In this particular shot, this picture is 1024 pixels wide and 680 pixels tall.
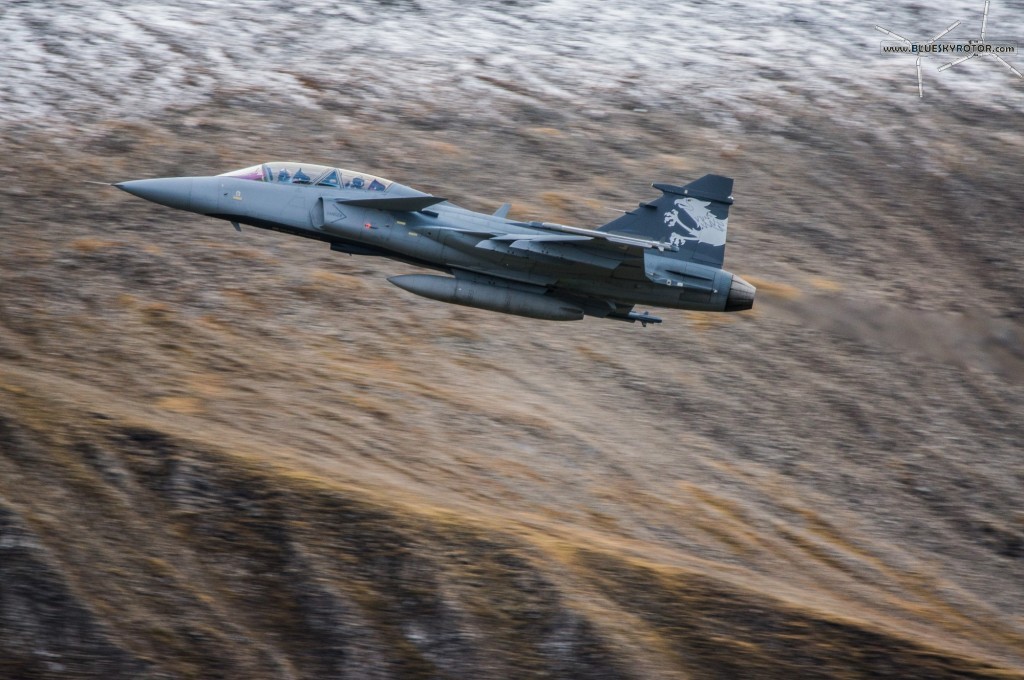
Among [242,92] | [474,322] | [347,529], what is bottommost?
[347,529]

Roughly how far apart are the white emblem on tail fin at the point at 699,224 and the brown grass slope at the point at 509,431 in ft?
20.6

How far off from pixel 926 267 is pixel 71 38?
33.0 m

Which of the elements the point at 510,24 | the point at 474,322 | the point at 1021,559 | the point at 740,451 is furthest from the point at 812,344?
the point at 510,24

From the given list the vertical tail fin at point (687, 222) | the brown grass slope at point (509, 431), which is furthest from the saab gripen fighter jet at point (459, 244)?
the brown grass slope at point (509, 431)

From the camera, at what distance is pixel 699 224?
2305 centimetres

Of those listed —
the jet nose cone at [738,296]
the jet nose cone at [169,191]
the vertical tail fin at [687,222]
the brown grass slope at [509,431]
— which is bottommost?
the brown grass slope at [509,431]

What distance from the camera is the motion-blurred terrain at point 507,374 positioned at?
20422mm

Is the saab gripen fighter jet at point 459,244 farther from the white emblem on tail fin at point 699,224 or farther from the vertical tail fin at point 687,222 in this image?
the white emblem on tail fin at point 699,224

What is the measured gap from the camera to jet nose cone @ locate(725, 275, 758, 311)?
22344 mm

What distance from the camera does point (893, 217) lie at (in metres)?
37.8

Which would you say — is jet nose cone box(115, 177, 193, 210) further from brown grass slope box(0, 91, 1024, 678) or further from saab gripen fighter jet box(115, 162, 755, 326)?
brown grass slope box(0, 91, 1024, 678)

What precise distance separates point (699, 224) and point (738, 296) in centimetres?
190

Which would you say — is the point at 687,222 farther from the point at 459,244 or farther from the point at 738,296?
the point at 459,244

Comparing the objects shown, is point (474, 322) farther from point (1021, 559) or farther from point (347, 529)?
point (1021, 559)
